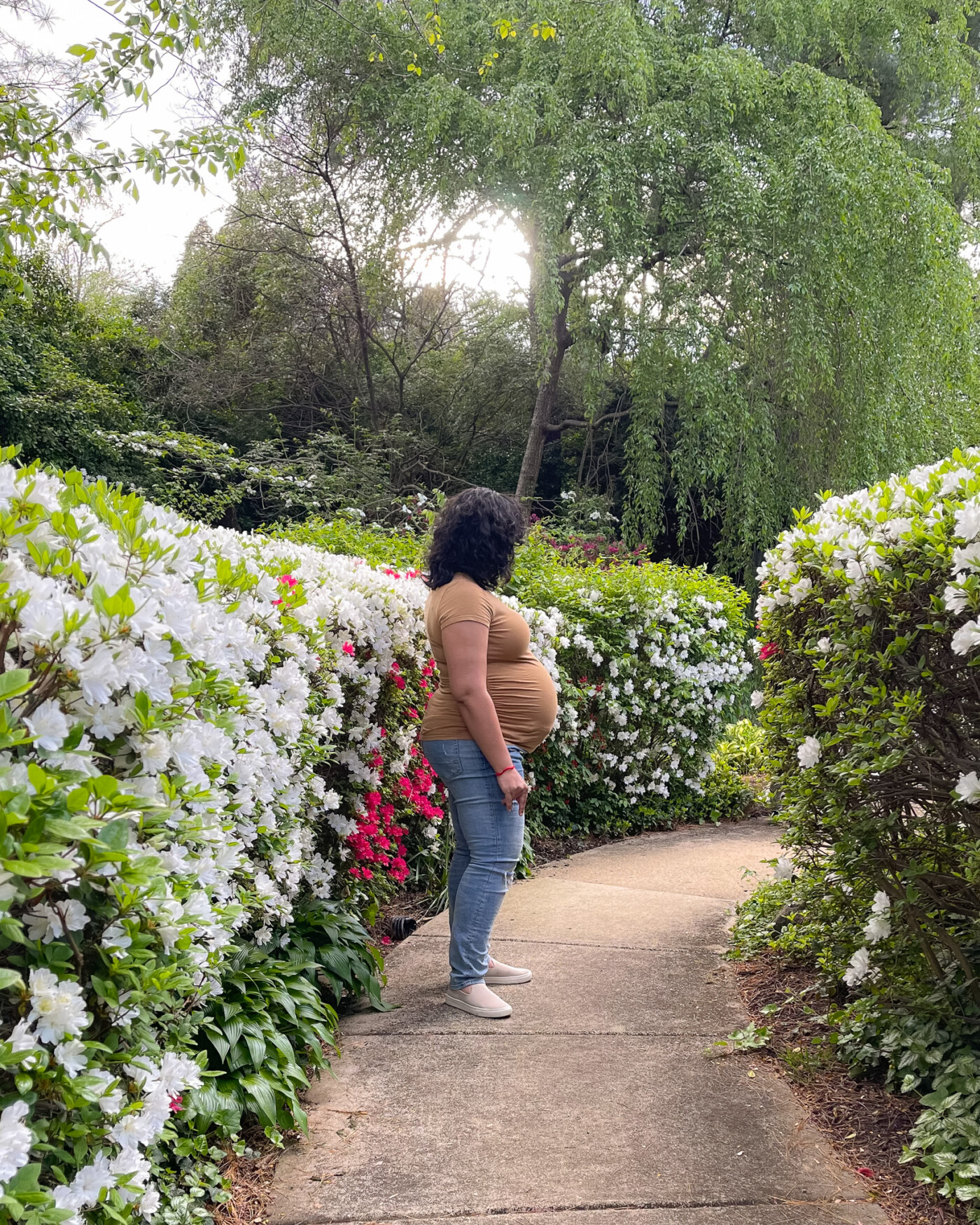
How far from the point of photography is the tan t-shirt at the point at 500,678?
131 inches

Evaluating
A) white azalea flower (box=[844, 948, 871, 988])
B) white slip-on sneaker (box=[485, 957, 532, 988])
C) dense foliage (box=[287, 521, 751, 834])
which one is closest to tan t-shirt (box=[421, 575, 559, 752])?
white slip-on sneaker (box=[485, 957, 532, 988])

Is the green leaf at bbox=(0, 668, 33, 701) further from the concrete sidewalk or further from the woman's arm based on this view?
the woman's arm

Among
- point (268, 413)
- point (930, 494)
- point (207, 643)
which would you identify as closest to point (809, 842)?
point (930, 494)

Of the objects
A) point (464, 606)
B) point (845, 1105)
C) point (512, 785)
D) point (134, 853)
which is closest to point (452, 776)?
point (512, 785)

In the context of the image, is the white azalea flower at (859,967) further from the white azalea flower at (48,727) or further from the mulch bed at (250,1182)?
the white azalea flower at (48,727)

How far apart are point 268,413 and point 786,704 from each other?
14.5 metres

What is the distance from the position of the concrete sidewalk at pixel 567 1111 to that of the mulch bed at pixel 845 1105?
0.06 meters

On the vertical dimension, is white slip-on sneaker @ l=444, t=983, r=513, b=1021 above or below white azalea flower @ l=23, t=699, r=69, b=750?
below

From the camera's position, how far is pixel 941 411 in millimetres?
11508

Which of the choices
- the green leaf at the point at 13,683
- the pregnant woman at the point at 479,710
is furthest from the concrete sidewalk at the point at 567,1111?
the green leaf at the point at 13,683

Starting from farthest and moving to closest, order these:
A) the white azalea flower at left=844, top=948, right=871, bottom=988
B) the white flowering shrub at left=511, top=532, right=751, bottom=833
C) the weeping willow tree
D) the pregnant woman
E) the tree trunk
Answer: the tree trunk → the weeping willow tree → the white flowering shrub at left=511, top=532, right=751, bottom=833 → the pregnant woman → the white azalea flower at left=844, top=948, right=871, bottom=988

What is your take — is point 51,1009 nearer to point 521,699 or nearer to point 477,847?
point 477,847

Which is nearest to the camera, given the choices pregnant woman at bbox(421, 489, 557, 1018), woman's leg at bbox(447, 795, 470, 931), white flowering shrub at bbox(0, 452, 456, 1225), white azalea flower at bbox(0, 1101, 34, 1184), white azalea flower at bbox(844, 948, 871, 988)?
white azalea flower at bbox(0, 1101, 34, 1184)

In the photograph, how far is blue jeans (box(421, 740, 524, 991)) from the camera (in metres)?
3.41
